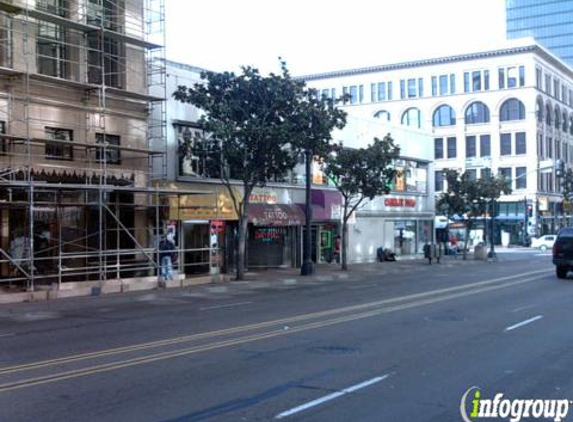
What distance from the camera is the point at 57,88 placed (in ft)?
73.8

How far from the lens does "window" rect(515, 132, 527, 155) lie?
78.0 meters

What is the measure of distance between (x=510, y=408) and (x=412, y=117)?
80.8 meters

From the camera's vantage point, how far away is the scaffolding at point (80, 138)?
2089 centimetres

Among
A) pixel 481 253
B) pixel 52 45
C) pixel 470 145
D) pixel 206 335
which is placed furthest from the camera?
pixel 470 145

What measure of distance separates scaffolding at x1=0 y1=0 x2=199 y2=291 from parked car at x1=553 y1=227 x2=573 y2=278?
1458 centimetres

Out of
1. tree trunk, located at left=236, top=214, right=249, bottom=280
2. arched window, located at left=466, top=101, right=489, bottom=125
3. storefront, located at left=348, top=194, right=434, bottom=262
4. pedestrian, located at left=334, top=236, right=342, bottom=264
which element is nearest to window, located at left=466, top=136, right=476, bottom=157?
arched window, located at left=466, top=101, right=489, bottom=125

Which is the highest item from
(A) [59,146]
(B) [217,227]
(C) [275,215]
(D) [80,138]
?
(D) [80,138]

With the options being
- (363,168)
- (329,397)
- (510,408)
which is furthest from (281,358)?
(363,168)

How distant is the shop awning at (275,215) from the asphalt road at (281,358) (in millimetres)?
11685

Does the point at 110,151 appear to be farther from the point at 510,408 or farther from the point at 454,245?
the point at 454,245

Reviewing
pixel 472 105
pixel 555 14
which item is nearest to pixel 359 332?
pixel 472 105

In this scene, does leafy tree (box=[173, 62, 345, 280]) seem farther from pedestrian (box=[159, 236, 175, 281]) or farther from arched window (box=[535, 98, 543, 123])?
arched window (box=[535, 98, 543, 123])

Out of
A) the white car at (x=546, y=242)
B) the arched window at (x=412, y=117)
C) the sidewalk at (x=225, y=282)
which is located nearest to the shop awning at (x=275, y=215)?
the sidewalk at (x=225, y=282)

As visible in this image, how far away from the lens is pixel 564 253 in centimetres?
2538
